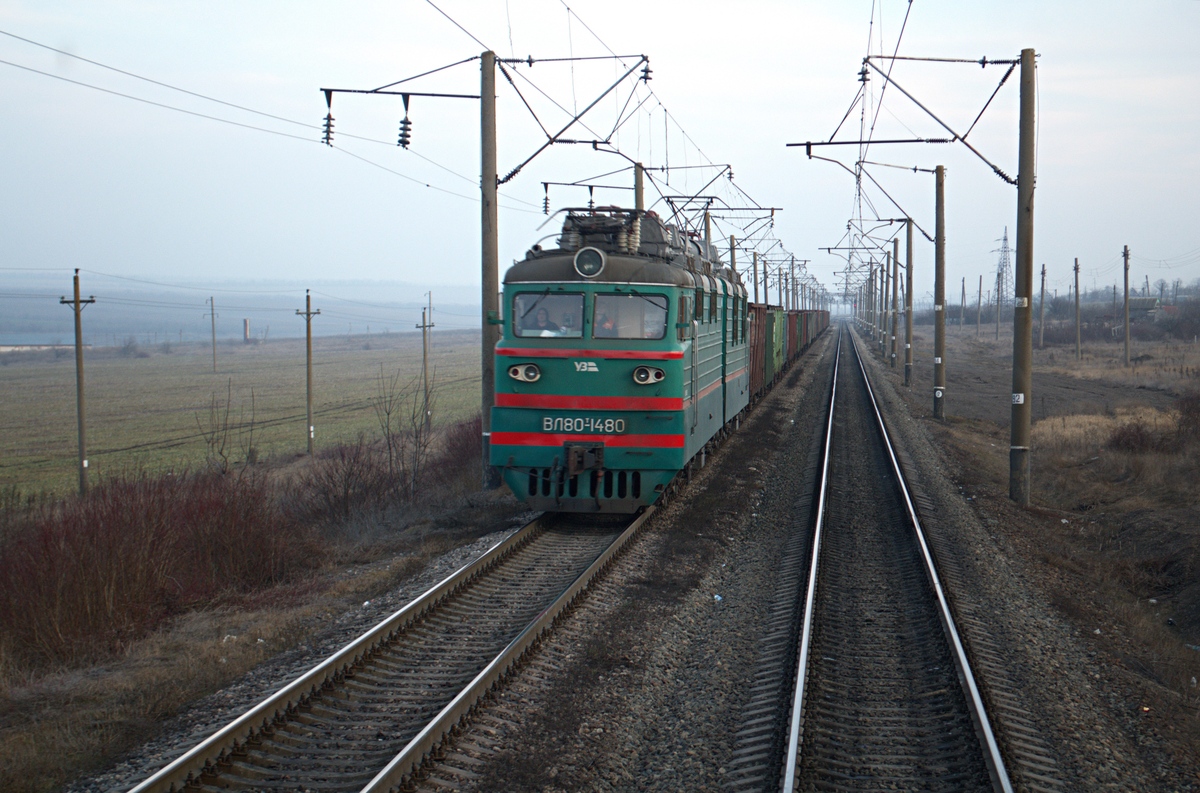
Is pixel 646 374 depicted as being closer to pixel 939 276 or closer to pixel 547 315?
pixel 547 315

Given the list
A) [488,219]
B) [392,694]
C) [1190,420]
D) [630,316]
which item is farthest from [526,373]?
[1190,420]

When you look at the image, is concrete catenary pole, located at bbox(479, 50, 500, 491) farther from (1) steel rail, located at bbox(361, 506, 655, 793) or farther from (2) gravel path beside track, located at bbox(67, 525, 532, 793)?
(1) steel rail, located at bbox(361, 506, 655, 793)

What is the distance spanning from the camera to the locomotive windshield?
11.2 m

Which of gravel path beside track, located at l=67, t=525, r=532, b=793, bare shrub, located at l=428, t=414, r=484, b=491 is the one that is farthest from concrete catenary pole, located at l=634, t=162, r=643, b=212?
gravel path beside track, located at l=67, t=525, r=532, b=793

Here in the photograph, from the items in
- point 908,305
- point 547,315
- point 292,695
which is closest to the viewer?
point 292,695

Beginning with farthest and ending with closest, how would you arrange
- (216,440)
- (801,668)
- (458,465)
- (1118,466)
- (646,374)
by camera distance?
(458,465)
(1118,466)
(216,440)
(646,374)
(801,668)

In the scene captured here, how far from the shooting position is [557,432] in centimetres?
1110

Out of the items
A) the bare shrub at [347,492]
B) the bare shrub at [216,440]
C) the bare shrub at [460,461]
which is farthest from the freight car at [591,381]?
the bare shrub at [460,461]

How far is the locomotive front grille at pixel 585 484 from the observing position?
11227 millimetres

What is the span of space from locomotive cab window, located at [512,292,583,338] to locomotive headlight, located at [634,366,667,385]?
860 mm

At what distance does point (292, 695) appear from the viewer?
585 centimetres

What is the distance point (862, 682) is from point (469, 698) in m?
2.88

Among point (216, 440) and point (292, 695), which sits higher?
point (216, 440)

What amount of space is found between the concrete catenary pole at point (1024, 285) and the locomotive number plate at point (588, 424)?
21.3 feet
